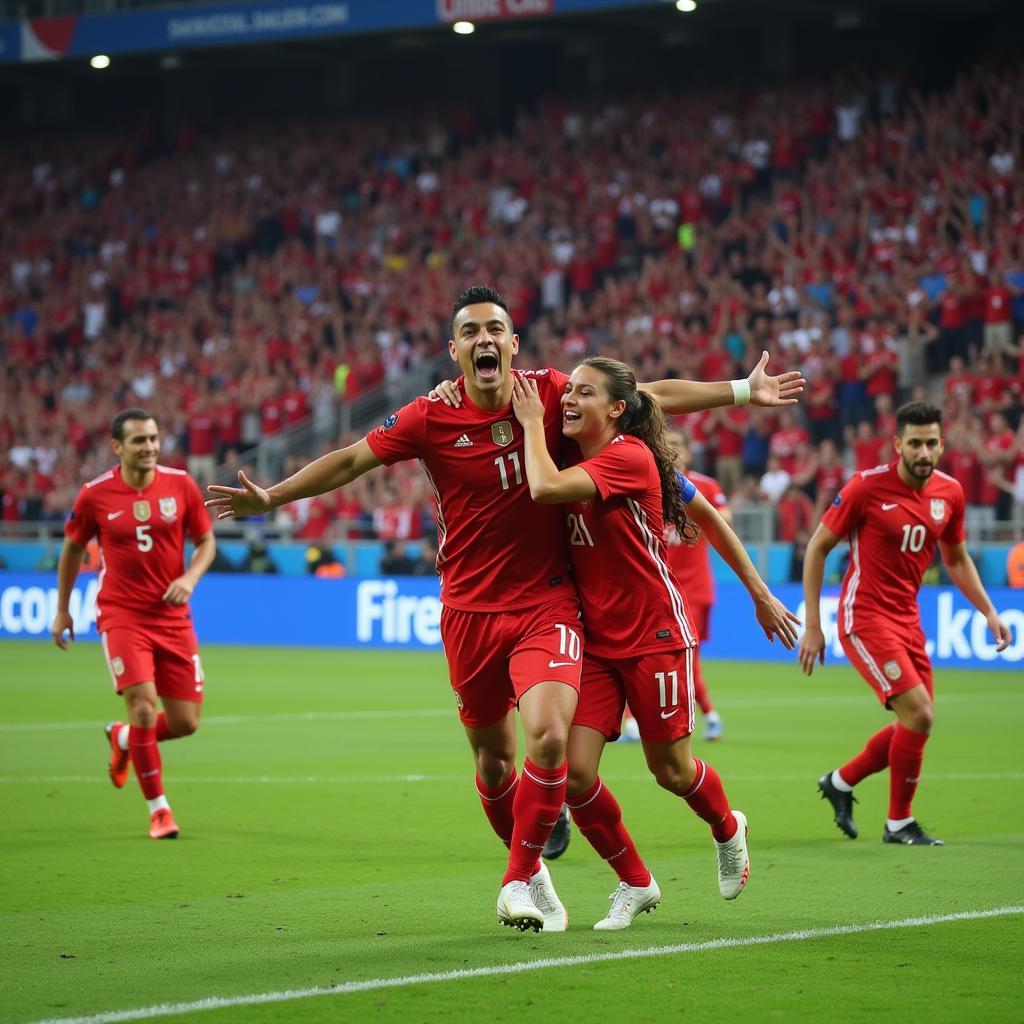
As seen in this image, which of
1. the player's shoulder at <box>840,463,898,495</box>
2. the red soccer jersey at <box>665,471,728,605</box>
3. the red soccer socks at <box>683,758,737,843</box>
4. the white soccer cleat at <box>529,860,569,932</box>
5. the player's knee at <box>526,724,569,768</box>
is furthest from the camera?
the red soccer jersey at <box>665,471,728,605</box>

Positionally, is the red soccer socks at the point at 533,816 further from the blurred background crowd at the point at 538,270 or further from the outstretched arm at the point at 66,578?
the blurred background crowd at the point at 538,270

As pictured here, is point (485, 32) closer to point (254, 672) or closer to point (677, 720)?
point (254, 672)

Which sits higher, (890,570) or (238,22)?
(238,22)

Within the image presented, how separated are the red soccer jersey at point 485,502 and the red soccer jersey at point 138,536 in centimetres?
338

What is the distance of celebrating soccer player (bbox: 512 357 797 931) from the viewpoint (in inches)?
280

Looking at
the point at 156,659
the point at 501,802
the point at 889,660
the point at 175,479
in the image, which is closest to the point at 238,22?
the point at 175,479

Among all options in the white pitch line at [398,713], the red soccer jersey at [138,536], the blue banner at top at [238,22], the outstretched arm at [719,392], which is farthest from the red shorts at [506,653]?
the blue banner at top at [238,22]

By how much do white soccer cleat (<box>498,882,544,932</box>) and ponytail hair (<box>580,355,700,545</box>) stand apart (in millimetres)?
1591

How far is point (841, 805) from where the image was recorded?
32.4 feet

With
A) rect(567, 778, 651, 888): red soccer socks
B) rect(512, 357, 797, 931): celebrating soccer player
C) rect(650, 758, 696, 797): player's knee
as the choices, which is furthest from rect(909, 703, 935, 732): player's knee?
rect(567, 778, 651, 888): red soccer socks

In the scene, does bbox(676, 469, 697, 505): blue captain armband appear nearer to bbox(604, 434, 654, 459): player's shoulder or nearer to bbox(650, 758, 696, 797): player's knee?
bbox(604, 434, 654, 459): player's shoulder

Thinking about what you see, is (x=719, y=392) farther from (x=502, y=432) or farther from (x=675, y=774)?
(x=675, y=774)

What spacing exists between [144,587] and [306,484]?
343 cm

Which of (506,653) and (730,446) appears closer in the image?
(506,653)
